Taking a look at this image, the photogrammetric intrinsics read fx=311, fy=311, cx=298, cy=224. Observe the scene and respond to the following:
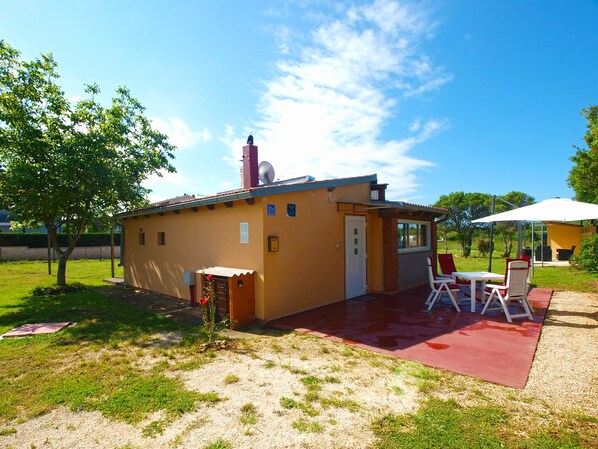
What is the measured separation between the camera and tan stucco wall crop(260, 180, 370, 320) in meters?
6.86

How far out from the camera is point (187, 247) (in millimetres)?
8984

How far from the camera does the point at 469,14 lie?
326 inches

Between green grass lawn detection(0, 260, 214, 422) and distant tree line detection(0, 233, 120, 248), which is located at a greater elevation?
distant tree line detection(0, 233, 120, 248)

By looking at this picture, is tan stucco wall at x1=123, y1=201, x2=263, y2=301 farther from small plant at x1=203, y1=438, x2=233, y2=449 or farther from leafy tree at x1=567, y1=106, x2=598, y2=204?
leafy tree at x1=567, y1=106, x2=598, y2=204

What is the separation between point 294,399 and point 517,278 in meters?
5.80

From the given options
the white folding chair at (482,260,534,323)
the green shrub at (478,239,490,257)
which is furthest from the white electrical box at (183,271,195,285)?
the green shrub at (478,239,490,257)

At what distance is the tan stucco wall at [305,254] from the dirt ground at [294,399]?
1.78 m

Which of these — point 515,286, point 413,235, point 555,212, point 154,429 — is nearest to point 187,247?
point 154,429

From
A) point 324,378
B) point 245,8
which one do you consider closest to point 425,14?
point 245,8

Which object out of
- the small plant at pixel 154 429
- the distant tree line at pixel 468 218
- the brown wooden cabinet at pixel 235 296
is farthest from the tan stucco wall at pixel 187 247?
the distant tree line at pixel 468 218

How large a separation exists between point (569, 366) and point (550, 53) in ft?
33.3

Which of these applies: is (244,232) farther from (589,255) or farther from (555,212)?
(589,255)

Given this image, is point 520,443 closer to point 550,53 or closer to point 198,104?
point 198,104

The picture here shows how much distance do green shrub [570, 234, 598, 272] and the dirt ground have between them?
39.5 ft
